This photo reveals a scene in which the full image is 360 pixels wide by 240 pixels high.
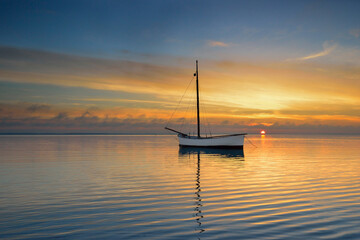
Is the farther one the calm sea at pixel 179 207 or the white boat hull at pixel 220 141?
the white boat hull at pixel 220 141

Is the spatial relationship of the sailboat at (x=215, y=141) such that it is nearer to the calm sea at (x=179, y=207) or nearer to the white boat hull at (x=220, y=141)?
the white boat hull at (x=220, y=141)

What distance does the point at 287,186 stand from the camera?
1967cm

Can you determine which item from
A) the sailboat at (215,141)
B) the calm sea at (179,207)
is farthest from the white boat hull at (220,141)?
the calm sea at (179,207)

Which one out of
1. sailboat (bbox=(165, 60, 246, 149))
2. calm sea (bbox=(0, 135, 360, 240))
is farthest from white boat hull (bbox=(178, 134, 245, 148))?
calm sea (bbox=(0, 135, 360, 240))

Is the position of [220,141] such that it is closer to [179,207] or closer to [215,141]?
[215,141]

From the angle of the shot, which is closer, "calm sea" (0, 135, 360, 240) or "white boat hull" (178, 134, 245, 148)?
"calm sea" (0, 135, 360, 240)

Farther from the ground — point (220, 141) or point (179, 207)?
point (220, 141)

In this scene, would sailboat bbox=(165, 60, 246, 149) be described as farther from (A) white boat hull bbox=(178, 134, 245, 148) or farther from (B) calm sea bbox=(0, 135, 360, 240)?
(B) calm sea bbox=(0, 135, 360, 240)

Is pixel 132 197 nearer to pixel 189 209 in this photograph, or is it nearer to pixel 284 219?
pixel 189 209

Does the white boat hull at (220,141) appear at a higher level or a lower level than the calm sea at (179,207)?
higher

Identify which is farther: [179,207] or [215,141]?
[215,141]

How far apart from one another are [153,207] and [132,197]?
268 cm

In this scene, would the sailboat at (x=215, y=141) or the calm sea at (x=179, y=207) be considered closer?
the calm sea at (x=179, y=207)

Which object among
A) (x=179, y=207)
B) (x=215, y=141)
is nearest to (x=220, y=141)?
(x=215, y=141)
